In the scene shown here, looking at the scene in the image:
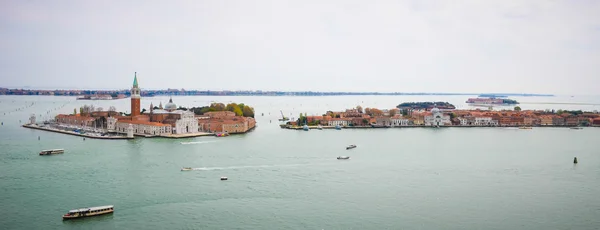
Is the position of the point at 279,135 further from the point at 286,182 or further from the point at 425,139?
the point at 286,182

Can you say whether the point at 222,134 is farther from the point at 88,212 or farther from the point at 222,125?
the point at 88,212

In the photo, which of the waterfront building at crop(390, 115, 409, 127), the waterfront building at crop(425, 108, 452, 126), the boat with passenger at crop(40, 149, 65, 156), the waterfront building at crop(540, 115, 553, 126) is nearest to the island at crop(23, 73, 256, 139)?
the boat with passenger at crop(40, 149, 65, 156)

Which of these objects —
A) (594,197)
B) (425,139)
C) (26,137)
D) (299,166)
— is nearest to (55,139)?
(26,137)

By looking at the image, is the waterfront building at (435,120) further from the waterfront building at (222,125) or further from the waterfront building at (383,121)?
the waterfront building at (222,125)

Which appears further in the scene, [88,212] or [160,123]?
[160,123]

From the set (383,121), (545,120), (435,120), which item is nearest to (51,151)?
(383,121)

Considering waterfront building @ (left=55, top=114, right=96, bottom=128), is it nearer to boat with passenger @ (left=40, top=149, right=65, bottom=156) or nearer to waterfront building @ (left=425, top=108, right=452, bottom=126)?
Result: boat with passenger @ (left=40, top=149, right=65, bottom=156)

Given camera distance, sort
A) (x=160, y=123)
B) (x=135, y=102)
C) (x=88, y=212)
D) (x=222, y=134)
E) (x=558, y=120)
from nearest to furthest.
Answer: (x=88, y=212)
(x=222, y=134)
(x=160, y=123)
(x=135, y=102)
(x=558, y=120)
